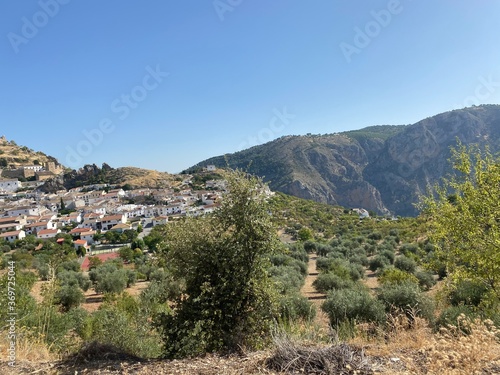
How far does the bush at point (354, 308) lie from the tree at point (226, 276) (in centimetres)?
515

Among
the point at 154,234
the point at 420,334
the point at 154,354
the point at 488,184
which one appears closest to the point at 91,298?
the point at 154,354

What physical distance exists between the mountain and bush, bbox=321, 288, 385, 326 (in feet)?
361

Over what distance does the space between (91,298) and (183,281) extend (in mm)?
15603

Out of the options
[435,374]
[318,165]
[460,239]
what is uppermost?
[318,165]

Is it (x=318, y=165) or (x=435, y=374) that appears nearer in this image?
(x=435, y=374)

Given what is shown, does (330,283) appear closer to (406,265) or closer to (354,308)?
(354,308)

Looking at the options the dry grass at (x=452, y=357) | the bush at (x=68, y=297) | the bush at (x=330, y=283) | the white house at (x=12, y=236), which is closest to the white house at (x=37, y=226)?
the white house at (x=12, y=236)

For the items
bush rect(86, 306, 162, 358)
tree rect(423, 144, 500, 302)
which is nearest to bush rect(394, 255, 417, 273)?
tree rect(423, 144, 500, 302)

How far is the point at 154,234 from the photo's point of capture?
163 ft

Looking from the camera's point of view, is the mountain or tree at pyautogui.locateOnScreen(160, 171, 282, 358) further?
the mountain

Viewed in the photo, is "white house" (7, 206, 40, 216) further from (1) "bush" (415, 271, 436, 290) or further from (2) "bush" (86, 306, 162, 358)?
(1) "bush" (415, 271, 436, 290)

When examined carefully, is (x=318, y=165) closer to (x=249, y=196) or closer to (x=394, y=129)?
(x=394, y=129)

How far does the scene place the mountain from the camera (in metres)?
129

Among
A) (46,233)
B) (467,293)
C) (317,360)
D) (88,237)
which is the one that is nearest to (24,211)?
(46,233)
